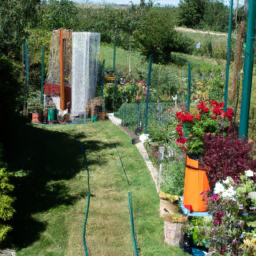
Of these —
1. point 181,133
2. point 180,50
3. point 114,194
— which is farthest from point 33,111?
point 180,50

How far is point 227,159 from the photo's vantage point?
445cm

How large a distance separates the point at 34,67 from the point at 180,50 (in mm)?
11853

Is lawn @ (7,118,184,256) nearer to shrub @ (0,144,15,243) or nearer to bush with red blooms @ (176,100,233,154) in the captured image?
shrub @ (0,144,15,243)

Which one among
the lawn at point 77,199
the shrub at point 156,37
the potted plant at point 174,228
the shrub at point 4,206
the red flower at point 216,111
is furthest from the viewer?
the shrub at point 156,37

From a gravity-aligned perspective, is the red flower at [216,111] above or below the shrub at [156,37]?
below

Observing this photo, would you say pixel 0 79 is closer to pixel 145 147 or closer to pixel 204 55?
pixel 145 147

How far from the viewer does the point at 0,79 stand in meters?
7.05

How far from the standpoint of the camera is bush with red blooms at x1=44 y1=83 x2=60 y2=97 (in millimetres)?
12844

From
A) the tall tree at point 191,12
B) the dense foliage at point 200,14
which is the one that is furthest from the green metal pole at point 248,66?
the tall tree at point 191,12

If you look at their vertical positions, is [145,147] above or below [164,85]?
below

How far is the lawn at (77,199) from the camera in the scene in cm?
458

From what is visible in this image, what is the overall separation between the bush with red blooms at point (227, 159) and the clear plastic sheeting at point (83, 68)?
26.4 feet

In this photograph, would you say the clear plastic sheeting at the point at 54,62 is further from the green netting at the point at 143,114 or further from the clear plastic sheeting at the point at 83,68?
the green netting at the point at 143,114

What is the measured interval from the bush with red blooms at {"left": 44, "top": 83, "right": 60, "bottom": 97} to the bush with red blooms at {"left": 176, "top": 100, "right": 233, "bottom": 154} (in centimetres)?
824
